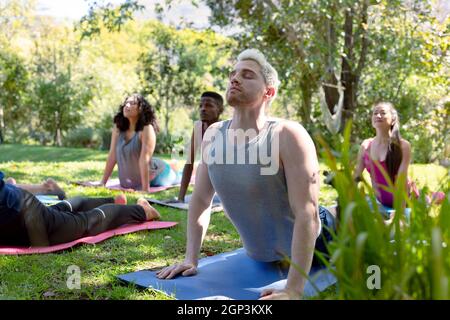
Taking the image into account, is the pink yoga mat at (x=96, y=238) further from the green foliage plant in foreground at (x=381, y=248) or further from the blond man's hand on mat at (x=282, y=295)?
the green foliage plant in foreground at (x=381, y=248)

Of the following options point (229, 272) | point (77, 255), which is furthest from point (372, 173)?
point (77, 255)

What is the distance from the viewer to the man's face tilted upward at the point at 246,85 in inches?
111

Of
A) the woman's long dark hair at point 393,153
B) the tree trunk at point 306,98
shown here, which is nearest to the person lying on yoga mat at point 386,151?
the woman's long dark hair at point 393,153

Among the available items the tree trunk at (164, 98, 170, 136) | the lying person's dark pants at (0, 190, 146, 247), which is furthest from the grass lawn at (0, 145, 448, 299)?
the tree trunk at (164, 98, 170, 136)

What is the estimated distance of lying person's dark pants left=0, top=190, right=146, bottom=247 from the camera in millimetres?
3797

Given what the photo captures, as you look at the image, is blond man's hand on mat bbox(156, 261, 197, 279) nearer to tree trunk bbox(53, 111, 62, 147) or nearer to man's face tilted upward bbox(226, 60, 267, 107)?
man's face tilted upward bbox(226, 60, 267, 107)

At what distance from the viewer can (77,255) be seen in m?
3.78

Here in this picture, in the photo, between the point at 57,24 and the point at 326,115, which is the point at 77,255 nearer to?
the point at 326,115

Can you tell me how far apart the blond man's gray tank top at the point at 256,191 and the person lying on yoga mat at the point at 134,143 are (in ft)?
12.4

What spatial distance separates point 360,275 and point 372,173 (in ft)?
11.5

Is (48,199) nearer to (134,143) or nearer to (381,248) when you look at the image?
(134,143)

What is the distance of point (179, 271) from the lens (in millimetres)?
3041

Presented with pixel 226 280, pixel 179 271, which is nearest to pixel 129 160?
pixel 179 271

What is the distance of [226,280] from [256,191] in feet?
1.87
